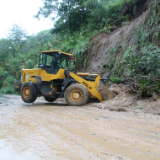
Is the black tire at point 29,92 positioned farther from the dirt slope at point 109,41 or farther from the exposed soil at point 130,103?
the dirt slope at point 109,41

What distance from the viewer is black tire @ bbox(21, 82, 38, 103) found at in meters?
8.82

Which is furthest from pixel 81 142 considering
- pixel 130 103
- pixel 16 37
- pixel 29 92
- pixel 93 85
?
pixel 16 37

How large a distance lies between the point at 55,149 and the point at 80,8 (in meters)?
18.0

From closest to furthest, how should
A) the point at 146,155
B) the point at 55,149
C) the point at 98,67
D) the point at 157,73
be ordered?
the point at 146,155
the point at 55,149
the point at 157,73
the point at 98,67

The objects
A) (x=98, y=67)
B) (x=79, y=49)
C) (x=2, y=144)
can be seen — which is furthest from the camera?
(x=79, y=49)

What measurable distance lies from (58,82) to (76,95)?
1.57m

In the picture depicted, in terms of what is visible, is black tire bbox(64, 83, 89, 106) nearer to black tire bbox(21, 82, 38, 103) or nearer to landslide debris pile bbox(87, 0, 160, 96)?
black tire bbox(21, 82, 38, 103)

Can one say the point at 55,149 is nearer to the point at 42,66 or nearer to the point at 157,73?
the point at 157,73

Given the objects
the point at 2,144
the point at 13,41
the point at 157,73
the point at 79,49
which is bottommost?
the point at 2,144

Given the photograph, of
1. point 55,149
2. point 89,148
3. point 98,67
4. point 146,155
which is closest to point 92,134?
point 89,148

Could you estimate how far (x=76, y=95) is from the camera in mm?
7977

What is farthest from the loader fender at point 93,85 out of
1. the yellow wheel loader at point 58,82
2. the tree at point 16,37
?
the tree at point 16,37

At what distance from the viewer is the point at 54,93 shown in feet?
28.8

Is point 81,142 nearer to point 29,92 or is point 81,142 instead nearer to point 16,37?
point 29,92
